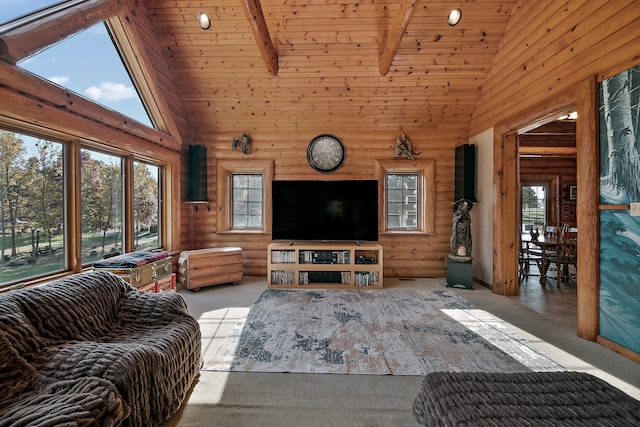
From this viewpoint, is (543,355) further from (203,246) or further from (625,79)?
(203,246)

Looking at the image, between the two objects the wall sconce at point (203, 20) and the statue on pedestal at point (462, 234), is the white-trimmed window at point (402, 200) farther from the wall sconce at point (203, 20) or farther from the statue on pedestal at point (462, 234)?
the wall sconce at point (203, 20)

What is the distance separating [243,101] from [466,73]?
333 centimetres

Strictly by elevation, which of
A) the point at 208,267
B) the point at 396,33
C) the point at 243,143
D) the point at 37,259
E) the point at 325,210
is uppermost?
the point at 396,33

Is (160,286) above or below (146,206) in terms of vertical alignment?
below

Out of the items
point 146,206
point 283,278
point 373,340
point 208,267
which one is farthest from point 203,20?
point 373,340

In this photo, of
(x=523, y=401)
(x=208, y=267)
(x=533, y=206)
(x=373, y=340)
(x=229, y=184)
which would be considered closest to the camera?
(x=523, y=401)

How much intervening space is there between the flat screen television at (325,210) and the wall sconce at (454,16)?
2.22 m

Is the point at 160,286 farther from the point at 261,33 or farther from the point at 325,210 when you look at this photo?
the point at 261,33

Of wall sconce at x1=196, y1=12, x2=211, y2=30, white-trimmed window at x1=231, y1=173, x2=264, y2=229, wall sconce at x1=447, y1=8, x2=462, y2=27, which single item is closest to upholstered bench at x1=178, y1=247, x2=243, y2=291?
white-trimmed window at x1=231, y1=173, x2=264, y2=229

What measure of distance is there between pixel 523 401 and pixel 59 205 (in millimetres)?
3601

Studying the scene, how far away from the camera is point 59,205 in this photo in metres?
2.58

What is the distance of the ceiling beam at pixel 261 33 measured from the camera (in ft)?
9.01

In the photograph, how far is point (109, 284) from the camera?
1.83 m

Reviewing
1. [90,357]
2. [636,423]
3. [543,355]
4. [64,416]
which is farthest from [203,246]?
[636,423]
